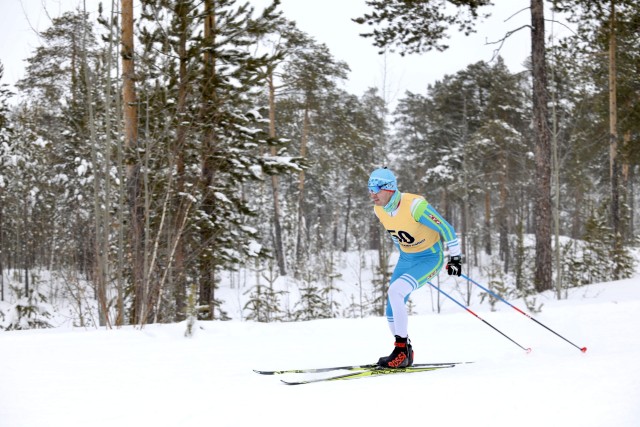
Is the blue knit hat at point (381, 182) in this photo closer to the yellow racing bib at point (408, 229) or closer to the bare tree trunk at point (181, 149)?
the yellow racing bib at point (408, 229)

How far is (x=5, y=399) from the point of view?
345cm

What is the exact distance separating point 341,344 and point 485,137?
19500 mm

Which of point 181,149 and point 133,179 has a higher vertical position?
point 181,149

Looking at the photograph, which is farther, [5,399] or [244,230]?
[244,230]

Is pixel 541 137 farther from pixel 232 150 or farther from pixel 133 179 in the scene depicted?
pixel 133 179

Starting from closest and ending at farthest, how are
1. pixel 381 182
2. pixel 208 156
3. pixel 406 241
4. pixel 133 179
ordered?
pixel 381 182 < pixel 406 241 < pixel 133 179 < pixel 208 156

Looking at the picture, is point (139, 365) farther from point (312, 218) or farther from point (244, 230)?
point (312, 218)

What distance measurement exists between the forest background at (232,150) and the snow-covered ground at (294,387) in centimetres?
97

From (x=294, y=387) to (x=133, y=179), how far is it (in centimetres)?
462

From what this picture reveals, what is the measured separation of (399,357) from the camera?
466 centimetres

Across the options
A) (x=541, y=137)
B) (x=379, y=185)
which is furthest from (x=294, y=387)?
(x=541, y=137)

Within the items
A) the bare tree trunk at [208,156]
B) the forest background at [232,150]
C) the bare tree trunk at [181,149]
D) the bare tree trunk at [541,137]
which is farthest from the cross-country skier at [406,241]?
the bare tree trunk at [541,137]

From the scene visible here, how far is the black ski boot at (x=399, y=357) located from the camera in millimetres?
4633

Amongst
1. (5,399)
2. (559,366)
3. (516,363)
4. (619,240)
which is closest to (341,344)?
(516,363)
